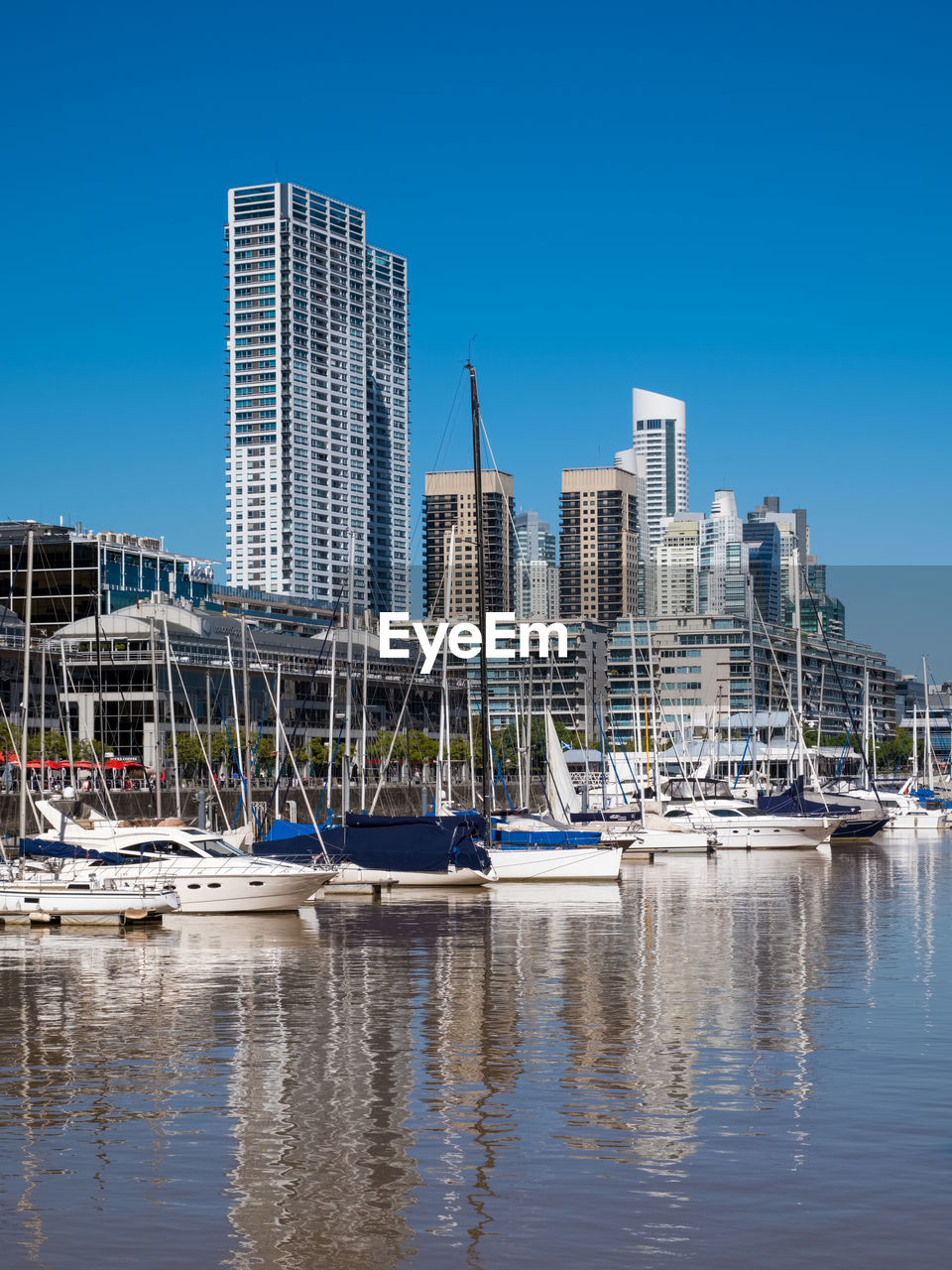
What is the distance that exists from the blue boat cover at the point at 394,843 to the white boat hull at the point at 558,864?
441cm

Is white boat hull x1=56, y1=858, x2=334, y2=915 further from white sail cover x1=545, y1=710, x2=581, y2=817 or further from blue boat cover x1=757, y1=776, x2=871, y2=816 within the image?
blue boat cover x1=757, y1=776, x2=871, y2=816

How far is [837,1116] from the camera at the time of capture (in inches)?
799

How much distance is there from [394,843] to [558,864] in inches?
331

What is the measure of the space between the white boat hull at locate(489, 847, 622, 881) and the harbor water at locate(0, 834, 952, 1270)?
2198cm

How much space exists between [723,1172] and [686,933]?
25.9 m

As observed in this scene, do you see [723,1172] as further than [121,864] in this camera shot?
No

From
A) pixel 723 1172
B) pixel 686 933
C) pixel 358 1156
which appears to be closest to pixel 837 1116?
pixel 723 1172

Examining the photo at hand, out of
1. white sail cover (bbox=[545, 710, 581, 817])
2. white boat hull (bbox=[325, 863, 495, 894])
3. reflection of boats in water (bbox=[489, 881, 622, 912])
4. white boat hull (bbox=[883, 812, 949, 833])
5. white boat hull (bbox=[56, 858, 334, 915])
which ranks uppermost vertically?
white sail cover (bbox=[545, 710, 581, 817])

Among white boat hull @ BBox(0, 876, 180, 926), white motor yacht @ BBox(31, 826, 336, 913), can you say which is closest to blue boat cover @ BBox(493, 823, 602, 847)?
white motor yacht @ BBox(31, 826, 336, 913)

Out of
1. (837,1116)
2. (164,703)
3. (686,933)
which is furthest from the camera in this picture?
(164,703)

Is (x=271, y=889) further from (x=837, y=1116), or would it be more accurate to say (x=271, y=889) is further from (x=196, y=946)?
(x=837, y=1116)

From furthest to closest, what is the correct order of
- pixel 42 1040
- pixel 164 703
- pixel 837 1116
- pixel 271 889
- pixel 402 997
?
pixel 164 703, pixel 271 889, pixel 402 997, pixel 42 1040, pixel 837 1116

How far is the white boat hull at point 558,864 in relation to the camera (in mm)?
63156

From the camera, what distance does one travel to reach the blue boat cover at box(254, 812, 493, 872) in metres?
56.6
